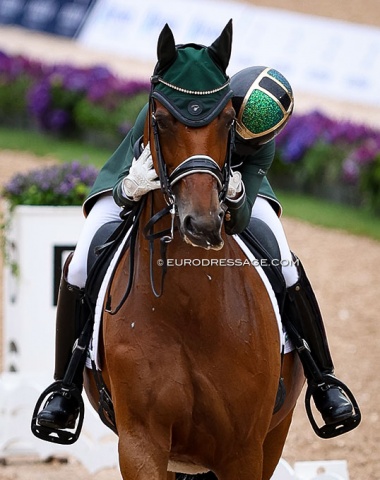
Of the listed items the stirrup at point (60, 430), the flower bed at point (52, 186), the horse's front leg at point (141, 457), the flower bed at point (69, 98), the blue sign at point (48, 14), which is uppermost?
the horse's front leg at point (141, 457)

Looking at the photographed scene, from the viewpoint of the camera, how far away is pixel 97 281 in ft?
16.1

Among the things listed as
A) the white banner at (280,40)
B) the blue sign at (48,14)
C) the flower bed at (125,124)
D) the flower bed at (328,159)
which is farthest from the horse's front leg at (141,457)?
the blue sign at (48,14)

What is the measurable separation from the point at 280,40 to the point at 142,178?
16360mm

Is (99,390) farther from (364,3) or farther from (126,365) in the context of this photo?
(364,3)

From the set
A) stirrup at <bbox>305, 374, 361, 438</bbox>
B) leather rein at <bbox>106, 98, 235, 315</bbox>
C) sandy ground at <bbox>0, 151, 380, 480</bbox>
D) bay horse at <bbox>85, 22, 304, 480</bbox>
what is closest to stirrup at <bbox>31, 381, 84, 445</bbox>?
bay horse at <bbox>85, 22, 304, 480</bbox>

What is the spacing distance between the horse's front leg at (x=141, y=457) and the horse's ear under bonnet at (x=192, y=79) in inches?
51.6

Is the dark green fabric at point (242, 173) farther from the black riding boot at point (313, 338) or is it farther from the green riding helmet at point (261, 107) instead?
the black riding boot at point (313, 338)

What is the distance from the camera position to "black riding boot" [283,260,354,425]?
511cm

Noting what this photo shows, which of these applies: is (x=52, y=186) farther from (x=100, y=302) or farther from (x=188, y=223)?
(x=188, y=223)

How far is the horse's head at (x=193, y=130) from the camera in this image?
3.73 metres

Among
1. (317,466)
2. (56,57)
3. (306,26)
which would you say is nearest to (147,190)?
(317,466)

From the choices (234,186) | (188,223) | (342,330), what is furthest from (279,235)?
(342,330)

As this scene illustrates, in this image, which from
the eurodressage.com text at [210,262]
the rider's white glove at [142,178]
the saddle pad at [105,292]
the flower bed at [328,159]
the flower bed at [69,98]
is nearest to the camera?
the rider's white glove at [142,178]

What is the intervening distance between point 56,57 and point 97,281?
19.7 metres
